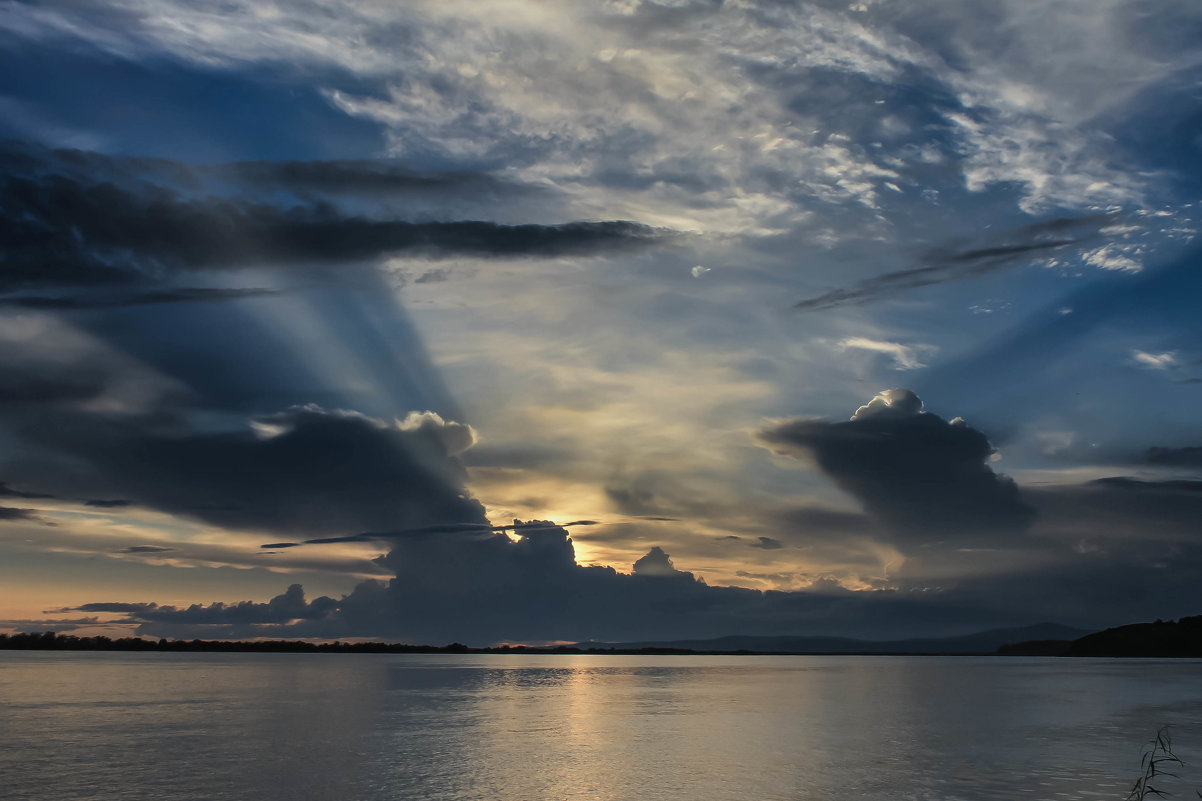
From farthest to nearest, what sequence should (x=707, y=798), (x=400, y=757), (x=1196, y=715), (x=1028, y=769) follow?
(x=1196, y=715)
(x=400, y=757)
(x=1028, y=769)
(x=707, y=798)

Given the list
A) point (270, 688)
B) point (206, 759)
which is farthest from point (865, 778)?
point (270, 688)

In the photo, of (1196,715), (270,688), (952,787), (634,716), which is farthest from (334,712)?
(1196,715)

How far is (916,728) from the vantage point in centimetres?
7325

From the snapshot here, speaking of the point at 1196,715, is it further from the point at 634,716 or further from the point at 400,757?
the point at 400,757

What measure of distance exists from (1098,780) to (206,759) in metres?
50.7

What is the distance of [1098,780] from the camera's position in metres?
44.6

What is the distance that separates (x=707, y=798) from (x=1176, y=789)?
23.3m

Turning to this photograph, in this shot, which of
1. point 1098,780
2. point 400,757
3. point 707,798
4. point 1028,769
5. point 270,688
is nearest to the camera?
point 707,798

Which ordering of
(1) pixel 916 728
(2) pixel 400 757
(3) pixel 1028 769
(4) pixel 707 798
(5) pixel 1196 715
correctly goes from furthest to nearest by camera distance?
(5) pixel 1196 715 < (1) pixel 916 728 < (2) pixel 400 757 < (3) pixel 1028 769 < (4) pixel 707 798

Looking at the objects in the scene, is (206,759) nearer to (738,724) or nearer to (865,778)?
(865,778)

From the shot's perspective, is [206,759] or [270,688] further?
[270,688]

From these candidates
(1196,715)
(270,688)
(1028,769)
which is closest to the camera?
(1028,769)

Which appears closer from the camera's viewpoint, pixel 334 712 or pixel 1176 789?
pixel 1176 789

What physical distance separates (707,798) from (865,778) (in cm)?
1034
